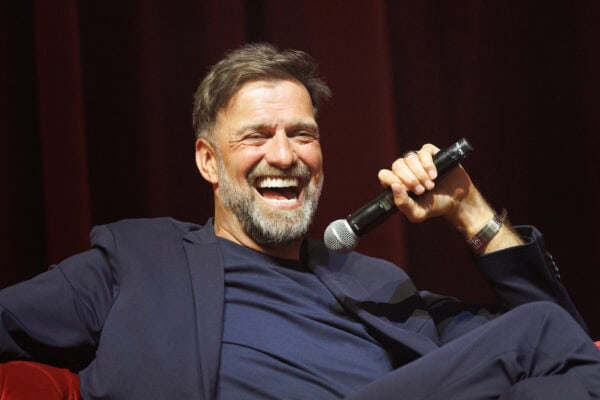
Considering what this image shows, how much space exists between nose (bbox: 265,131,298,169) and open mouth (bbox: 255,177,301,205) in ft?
0.12

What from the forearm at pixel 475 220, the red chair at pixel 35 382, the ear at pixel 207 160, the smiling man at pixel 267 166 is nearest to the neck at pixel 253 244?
the smiling man at pixel 267 166

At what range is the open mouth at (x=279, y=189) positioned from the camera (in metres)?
1.39

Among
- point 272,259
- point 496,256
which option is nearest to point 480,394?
point 496,256

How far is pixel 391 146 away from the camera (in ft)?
5.57

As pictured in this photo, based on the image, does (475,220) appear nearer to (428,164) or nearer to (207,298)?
(428,164)

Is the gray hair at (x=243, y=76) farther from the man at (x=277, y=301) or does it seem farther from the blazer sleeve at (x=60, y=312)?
the blazer sleeve at (x=60, y=312)

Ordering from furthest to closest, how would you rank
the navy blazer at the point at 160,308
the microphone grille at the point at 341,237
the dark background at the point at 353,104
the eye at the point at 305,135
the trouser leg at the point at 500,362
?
the dark background at the point at 353,104
the eye at the point at 305,135
the microphone grille at the point at 341,237
the navy blazer at the point at 160,308
the trouser leg at the point at 500,362

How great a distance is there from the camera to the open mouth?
1.39 meters

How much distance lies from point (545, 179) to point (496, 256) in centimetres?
53

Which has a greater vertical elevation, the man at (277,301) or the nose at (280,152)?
the nose at (280,152)

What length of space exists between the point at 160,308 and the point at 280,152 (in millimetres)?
395

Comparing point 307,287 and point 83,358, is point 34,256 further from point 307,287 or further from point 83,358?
point 307,287

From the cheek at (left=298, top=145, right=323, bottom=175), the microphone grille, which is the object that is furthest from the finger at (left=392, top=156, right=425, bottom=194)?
the cheek at (left=298, top=145, right=323, bottom=175)

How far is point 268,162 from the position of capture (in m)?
1.37
